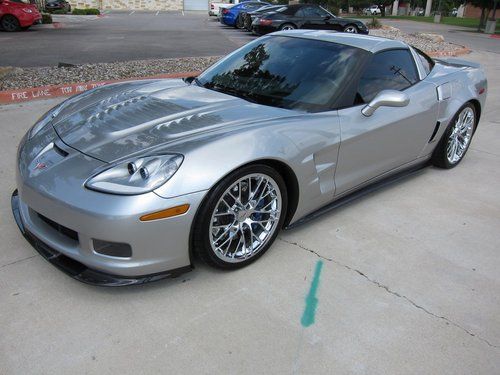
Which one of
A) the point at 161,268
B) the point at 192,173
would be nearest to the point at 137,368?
the point at 161,268

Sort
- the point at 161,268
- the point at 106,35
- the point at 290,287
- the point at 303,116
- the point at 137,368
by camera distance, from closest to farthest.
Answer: the point at 137,368, the point at 161,268, the point at 290,287, the point at 303,116, the point at 106,35

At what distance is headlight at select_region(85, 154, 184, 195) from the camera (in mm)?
2229

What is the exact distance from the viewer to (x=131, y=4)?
4494 cm

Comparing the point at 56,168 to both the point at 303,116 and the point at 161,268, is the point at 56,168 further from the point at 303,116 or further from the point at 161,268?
the point at 303,116

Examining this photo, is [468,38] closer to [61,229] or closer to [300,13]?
[300,13]

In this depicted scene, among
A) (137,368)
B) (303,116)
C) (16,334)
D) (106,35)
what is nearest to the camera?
(137,368)

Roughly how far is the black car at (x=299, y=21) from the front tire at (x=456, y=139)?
13.0m

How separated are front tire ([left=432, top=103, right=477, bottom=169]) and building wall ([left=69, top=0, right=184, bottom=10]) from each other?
44.7 metres

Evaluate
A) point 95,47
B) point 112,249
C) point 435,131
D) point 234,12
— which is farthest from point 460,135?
point 234,12

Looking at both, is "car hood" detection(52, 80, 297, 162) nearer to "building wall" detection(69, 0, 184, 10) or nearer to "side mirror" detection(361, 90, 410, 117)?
"side mirror" detection(361, 90, 410, 117)

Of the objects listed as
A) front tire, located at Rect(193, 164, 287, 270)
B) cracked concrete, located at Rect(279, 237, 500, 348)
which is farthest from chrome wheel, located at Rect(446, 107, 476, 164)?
front tire, located at Rect(193, 164, 287, 270)

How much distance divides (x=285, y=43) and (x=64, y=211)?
2.26 meters

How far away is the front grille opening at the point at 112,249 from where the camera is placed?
2.26 m

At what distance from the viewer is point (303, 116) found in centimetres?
289
